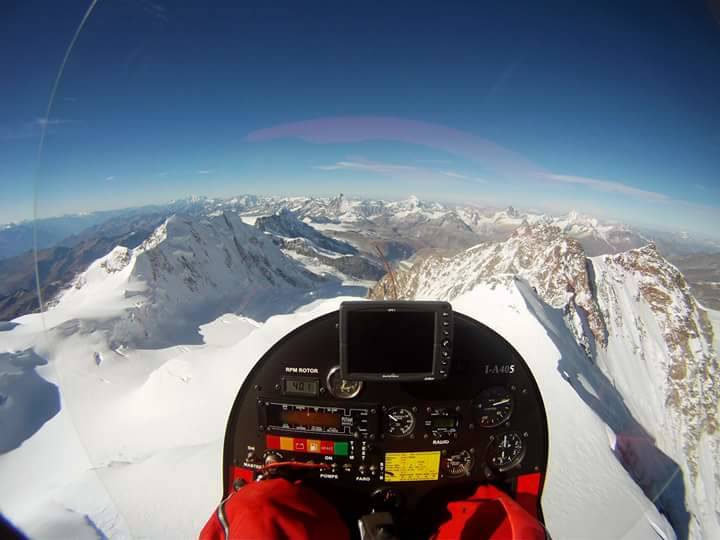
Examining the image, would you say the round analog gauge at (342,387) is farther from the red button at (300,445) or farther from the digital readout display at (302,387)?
the red button at (300,445)

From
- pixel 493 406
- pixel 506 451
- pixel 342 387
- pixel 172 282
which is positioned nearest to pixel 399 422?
pixel 342 387

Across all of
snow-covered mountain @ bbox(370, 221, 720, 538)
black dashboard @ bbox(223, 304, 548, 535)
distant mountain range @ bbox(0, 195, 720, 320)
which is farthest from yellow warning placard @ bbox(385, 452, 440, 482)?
distant mountain range @ bbox(0, 195, 720, 320)

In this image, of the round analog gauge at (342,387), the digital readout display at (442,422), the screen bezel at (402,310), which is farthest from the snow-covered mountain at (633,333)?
the digital readout display at (442,422)

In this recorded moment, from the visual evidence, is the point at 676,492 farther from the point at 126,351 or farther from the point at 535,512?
A: the point at 126,351

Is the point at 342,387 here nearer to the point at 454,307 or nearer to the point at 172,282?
the point at 454,307

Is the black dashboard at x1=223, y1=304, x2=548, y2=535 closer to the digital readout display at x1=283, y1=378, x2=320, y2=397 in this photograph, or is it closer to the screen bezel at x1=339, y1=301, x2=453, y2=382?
the digital readout display at x1=283, y1=378, x2=320, y2=397

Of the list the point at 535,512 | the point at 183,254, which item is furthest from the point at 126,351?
the point at 535,512
